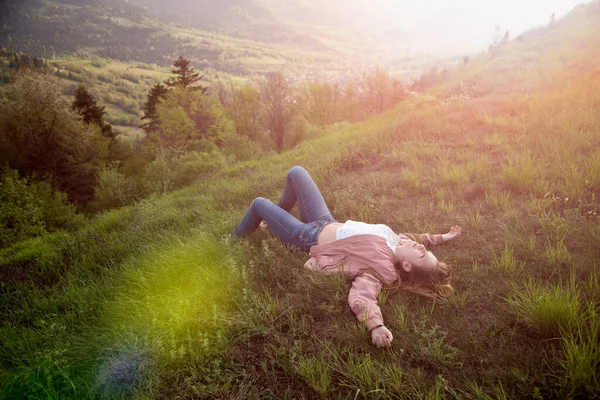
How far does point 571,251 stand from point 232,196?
612 cm

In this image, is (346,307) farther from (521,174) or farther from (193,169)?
(193,169)

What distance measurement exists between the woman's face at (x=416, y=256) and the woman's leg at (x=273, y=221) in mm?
1367

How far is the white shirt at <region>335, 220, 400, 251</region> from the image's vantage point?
142 inches

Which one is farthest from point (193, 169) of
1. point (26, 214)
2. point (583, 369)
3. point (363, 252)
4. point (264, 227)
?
point (583, 369)

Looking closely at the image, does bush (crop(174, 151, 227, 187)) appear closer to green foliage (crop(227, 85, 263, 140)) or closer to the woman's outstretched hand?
the woman's outstretched hand

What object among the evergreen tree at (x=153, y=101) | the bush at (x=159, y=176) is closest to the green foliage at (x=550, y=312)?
the bush at (x=159, y=176)

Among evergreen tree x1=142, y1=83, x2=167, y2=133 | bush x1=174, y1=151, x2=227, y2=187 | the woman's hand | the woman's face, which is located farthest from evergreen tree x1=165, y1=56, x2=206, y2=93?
the woman's hand

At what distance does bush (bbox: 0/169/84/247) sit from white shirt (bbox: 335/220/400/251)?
15.7 metres

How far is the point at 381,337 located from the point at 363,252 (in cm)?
109

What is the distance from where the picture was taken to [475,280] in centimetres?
307

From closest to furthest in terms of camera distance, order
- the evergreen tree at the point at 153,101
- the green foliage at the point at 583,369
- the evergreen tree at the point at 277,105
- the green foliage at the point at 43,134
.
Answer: the green foliage at the point at 583,369, the green foliage at the point at 43,134, the evergreen tree at the point at 153,101, the evergreen tree at the point at 277,105

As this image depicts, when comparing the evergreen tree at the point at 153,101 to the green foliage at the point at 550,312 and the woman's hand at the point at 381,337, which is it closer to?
the woman's hand at the point at 381,337

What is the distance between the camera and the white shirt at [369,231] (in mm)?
3598

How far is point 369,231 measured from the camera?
369 centimetres
